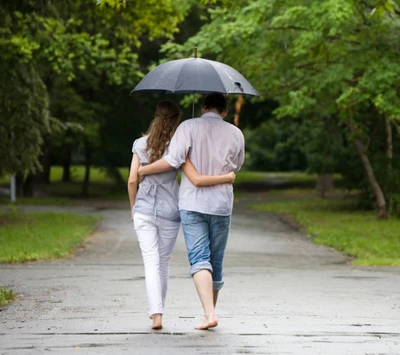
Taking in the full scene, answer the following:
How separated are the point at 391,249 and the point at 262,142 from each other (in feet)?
163

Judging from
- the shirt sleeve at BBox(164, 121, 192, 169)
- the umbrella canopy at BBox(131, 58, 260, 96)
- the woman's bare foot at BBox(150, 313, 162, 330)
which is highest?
the umbrella canopy at BBox(131, 58, 260, 96)

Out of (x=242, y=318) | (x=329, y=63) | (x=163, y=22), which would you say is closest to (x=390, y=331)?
(x=242, y=318)

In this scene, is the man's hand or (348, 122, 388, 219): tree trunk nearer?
the man's hand

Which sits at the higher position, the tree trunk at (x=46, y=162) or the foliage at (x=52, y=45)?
the foliage at (x=52, y=45)

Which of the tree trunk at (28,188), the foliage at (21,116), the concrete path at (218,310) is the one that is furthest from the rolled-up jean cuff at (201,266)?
the tree trunk at (28,188)

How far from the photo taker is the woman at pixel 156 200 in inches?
307

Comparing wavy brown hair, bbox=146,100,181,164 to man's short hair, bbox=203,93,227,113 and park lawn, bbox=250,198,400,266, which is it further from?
park lawn, bbox=250,198,400,266

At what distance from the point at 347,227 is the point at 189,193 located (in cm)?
1727

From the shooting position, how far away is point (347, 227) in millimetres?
24453

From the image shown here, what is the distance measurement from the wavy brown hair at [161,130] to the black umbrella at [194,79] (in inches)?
7.0

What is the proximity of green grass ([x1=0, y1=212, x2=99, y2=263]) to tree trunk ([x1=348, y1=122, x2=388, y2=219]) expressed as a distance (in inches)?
295

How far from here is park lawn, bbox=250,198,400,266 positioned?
17766 mm

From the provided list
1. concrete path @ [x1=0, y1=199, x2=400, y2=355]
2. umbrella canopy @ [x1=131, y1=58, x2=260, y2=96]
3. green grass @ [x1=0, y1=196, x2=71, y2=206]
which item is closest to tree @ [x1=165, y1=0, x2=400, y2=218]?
concrete path @ [x1=0, y1=199, x2=400, y2=355]

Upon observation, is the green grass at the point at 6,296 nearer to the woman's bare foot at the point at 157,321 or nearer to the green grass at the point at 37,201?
the woman's bare foot at the point at 157,321
